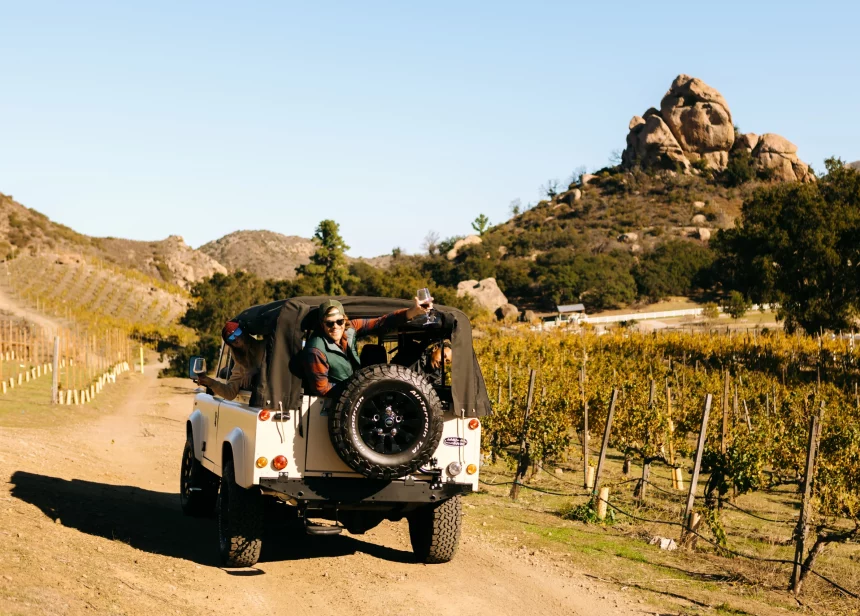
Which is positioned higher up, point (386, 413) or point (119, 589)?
point (386, 413)

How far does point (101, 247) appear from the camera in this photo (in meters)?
129

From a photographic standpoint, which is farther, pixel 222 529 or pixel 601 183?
pixel 601 183

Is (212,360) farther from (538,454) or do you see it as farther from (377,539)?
(377,539)

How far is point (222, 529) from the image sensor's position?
8.96 metres

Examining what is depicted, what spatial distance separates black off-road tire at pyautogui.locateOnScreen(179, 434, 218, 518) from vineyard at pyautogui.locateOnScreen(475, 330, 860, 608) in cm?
593

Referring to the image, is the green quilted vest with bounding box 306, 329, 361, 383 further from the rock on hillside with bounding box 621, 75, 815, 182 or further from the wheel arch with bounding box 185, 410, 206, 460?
the rock on hillside with bounding box 621, 75, 815, 182

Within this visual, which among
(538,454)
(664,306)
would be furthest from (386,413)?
(664,306)

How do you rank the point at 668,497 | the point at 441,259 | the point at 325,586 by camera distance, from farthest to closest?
the point at 441,259, the point at 668,497, the point at 325,586

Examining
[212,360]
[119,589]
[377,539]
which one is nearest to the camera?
[119,589]

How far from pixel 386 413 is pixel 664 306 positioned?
85.1 meters

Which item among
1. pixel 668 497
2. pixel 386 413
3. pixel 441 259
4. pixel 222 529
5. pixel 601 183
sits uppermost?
pixel 601 183

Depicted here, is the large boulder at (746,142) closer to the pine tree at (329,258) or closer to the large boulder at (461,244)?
the large boulder at (461,244)

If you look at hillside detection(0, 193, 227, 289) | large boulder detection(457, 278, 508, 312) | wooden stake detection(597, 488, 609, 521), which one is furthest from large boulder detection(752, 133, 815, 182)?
wooden stake detection(597, 488, 609, 521)

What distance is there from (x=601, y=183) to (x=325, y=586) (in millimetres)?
137132
